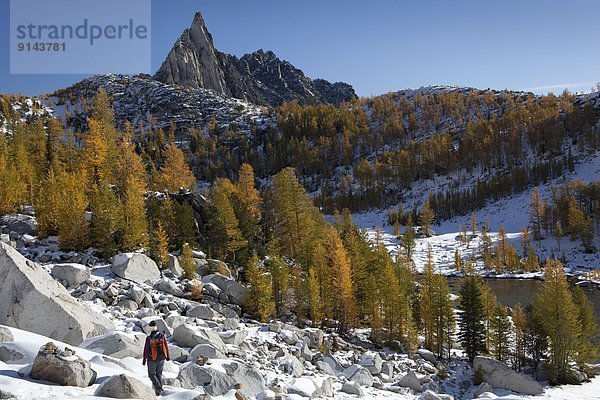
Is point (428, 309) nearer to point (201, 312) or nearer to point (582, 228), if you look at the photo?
point (201, 312)

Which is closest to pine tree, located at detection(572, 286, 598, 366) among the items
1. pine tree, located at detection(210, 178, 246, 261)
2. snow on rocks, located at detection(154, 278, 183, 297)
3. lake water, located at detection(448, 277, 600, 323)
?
lake water, located at detection(448, 277, 600, 323)

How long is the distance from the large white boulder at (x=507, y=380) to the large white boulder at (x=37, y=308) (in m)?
31.3

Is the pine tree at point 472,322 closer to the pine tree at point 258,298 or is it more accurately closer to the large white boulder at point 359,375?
the large white boulder at point 359,375

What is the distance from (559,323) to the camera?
1414 inches

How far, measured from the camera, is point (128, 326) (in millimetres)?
22391

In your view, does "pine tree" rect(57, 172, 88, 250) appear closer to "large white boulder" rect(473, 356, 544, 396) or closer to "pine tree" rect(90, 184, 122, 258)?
"pine tree" rect(90, 184, 122, 258)

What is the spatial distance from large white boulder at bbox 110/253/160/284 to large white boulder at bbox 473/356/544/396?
3045 centimetres

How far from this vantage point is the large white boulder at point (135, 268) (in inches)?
1207

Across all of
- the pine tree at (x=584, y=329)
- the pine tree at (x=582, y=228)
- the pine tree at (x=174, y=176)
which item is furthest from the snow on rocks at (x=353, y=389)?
the pine tree at (x=582, y=228)

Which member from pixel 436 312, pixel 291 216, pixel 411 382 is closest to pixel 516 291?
pixel 436 312

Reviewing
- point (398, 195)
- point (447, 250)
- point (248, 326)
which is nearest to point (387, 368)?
point (248, 326)

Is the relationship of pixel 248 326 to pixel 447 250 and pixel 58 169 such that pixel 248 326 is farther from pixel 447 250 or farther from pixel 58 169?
pixel 447 250

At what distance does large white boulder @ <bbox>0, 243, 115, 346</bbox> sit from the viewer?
58.2ft

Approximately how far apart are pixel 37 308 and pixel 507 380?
3538 centimetres
